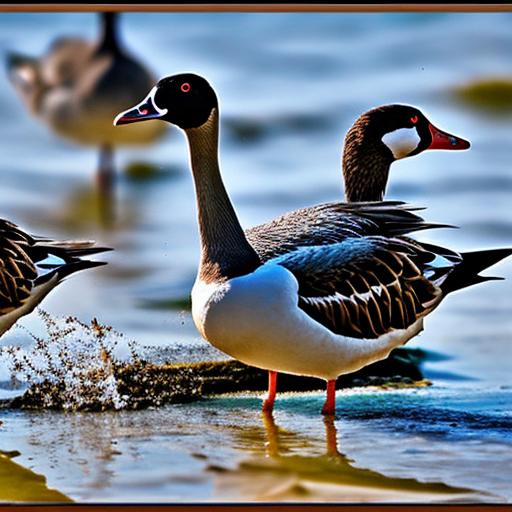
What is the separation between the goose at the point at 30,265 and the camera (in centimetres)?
429

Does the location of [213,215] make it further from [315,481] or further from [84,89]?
[315,481]

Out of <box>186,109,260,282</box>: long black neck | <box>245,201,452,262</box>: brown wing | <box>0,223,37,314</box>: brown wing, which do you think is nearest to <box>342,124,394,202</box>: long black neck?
<box>245,201,452,262</box>: brown wing

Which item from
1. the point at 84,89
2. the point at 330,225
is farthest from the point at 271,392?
the point at 84,89

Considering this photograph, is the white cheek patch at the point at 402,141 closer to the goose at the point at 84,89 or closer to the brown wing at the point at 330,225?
the brown wing at the point at 330,225

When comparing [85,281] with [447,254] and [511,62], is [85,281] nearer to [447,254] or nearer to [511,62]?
[447,254]

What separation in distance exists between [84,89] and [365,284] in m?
1.24

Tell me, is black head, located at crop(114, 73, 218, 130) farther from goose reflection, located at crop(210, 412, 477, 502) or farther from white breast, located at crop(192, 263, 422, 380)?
goose reflection, located at crop(210, 412, 477, 502)

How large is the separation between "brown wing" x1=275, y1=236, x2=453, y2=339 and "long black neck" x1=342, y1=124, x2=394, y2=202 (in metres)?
0.25

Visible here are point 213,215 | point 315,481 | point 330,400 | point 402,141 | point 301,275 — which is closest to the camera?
point 315,481

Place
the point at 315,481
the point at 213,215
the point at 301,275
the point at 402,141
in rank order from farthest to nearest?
the point at 402,141, the point at 213,215, the point at 301,275, the point at 315,481

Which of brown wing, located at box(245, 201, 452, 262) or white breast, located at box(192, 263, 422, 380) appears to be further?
brown wing, located at box(245, 201, 452, 262)

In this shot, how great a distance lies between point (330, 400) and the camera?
14.1 feet

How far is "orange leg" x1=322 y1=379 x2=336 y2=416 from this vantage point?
427 cm

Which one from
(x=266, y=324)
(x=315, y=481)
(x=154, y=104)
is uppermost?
(x=154, y=104)
